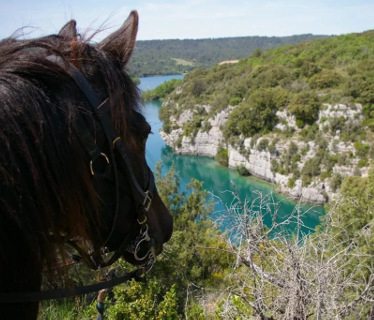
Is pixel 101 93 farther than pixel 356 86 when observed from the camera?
No

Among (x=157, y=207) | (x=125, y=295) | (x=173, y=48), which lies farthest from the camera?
(x=173, y=48)

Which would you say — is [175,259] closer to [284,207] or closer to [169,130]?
[284,207]

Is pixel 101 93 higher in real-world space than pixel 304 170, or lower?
higher

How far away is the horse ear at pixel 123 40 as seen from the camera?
1.38 metres

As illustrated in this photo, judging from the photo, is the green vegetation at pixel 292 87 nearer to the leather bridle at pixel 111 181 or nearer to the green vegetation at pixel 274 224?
the green vegetation at pixel 274 224

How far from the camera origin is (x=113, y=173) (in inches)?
48.3

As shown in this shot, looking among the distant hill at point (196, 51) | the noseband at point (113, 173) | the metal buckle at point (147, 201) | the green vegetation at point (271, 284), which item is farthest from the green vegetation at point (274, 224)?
the distant hill at point (196, 51)

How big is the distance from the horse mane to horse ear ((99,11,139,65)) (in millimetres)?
148

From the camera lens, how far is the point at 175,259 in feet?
36.6

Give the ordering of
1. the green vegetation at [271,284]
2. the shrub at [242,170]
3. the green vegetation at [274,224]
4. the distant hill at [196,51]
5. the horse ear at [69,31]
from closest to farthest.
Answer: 1. the horse ear at [69,31]
2. the green vegetation at [271,284]
3. the green vegetation at [274,224]
4. the shrub at [242,170]
5. the distant hill at [196,51]

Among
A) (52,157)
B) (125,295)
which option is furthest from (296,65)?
(52,157)

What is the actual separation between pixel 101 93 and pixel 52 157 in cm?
31

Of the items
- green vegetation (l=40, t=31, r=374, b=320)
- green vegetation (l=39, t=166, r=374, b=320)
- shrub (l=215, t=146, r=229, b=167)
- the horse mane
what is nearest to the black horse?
the horse mane

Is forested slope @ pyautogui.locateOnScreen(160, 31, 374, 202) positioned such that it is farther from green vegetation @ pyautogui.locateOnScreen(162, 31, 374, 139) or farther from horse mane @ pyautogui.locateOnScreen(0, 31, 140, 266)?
horse mane @ pyautogui.locateOnScreen(0, 31, 140, 266)
